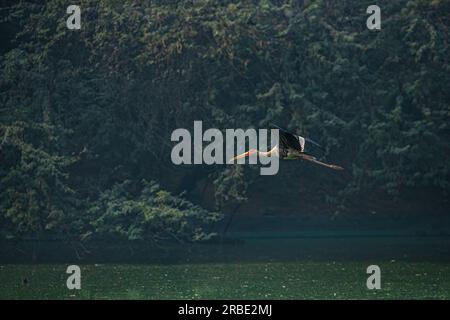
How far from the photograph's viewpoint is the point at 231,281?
761 inches

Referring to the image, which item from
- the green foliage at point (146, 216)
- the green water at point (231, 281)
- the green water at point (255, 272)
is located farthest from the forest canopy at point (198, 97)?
the green water at point (231, 281)

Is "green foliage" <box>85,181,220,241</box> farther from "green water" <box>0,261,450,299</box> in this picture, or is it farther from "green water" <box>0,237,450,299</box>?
"green water" <box>0,261,450,299</box>

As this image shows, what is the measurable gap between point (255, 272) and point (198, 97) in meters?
6.42

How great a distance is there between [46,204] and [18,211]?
67 centimetres

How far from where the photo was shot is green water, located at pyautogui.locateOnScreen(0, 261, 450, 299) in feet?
57.6

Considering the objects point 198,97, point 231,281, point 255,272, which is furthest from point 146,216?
point 231,281

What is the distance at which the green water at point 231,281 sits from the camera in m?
17.6

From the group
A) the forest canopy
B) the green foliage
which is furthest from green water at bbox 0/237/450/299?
the forest canopy

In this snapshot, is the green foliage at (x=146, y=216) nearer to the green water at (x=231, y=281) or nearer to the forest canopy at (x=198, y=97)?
the forest canopy at (x=198, y=97)

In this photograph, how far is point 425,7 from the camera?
25.6 m

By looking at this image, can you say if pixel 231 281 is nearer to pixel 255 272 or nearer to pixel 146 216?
pixel 255 272

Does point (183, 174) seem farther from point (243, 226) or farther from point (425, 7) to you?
point (425, 7)

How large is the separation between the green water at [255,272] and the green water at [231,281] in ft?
0.05
